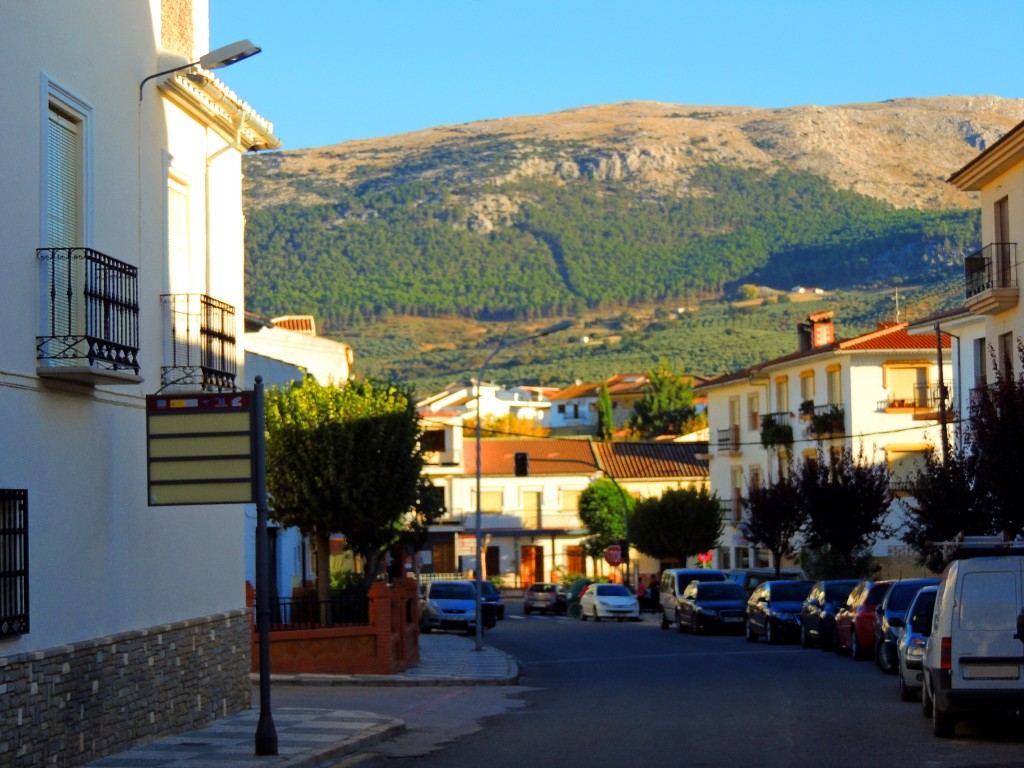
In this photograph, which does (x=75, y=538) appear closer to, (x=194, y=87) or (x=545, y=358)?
(x=194, y=87)

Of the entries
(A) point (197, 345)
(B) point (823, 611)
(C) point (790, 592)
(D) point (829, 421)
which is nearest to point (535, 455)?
(D) point (829, 421)

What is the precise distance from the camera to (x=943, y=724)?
1596 centimetres

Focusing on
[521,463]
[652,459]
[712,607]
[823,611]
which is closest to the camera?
[823,611]

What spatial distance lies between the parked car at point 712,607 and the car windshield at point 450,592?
23.5ft

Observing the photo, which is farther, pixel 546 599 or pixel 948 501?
pixel 546 599

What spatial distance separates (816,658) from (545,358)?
494 ft

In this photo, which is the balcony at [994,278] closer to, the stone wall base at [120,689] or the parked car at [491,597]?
the parked car at [491,597]

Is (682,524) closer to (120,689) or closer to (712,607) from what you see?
(712,607)

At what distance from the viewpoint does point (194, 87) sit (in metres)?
17.4

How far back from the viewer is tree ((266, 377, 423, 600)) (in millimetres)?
29703

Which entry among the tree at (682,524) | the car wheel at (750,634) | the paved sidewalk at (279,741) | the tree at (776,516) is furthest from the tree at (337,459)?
the tree at (682,524)

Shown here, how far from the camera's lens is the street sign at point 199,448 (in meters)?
15.4

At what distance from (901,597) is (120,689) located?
15.5m

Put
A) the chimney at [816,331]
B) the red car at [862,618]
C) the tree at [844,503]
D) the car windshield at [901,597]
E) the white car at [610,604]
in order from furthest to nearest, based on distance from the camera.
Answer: the chimney at [816,331], the white car at [610,604], the tree at [844,503], the red car at [862,618], the car windshield at [901,597]
